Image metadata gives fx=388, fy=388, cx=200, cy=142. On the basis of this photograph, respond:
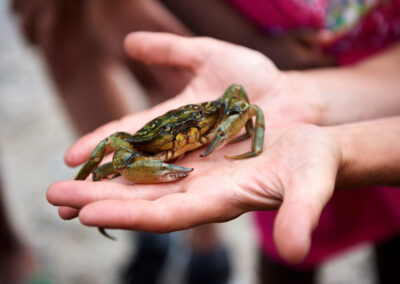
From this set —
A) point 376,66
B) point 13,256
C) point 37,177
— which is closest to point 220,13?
point 376,66

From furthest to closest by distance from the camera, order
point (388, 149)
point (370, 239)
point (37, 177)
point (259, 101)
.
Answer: point (37, 177)
point (370, 239)
point (259, 101)
point (388, 149)

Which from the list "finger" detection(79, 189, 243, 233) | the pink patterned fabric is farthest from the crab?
the pink patterned fabric

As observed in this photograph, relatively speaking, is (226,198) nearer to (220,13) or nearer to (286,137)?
(286,137)

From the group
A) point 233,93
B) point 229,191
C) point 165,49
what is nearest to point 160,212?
point 229,191

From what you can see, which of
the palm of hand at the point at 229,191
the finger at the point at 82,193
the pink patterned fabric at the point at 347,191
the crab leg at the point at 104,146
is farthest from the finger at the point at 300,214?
the pink patterned fabric at the point at 347,191

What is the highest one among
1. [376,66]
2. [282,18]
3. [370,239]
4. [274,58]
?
[282,18]

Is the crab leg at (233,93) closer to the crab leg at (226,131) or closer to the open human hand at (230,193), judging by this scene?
the crab leg at (226,131)

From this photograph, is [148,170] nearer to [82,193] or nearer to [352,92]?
[82,193]
